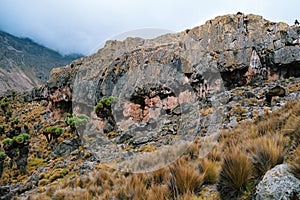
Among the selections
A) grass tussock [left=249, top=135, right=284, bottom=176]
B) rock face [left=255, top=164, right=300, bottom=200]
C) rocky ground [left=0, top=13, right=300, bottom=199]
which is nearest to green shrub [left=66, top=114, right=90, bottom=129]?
rocky ground [left=0, top=13, right=300, bottom=199]

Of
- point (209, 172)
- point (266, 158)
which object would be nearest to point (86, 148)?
point (209, 172)

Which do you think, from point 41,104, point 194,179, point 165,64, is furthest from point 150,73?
point 41,104

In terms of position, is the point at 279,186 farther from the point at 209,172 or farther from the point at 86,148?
the point at 86,148

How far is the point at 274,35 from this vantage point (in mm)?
29469

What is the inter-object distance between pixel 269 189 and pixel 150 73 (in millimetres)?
34176

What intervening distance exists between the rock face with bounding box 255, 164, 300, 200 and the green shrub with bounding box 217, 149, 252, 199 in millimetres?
523

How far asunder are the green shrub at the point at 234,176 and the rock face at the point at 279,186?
523 millimetres

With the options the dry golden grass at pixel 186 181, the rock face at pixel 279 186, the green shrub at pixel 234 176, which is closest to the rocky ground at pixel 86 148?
the dry golden grass at pixel 186 181

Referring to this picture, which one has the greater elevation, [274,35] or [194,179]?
[274,35]

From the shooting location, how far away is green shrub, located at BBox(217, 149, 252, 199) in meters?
2.80

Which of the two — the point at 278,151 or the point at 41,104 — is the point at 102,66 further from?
the point at 278,151

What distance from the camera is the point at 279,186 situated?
2148 millimetres

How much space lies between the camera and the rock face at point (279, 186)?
6.81ft

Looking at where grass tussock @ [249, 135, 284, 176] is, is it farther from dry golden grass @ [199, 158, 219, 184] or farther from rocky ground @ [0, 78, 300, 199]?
rocky ground @ [0, 78, 300, 199]
